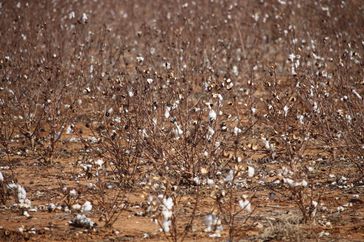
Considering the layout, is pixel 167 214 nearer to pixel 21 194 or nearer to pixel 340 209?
pixel 21 194

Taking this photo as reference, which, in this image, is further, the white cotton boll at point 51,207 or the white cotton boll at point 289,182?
the white cotton boll at point 51,207

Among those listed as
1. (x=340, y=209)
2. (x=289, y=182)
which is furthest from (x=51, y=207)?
(x=340, y=209)

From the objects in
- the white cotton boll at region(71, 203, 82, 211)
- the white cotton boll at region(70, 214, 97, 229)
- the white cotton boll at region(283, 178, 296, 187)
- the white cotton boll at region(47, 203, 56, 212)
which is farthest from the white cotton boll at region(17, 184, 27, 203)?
the white cotton boll at region(283, 178, 296, 187)

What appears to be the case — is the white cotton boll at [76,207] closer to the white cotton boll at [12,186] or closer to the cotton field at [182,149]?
the cotton field at [182,149]

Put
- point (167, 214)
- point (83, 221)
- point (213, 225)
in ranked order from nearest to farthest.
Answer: point (167, 214) < point (213, 225) < point (83, 221)

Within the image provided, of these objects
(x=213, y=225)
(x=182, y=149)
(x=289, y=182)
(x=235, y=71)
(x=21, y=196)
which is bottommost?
(x=213, y=225)

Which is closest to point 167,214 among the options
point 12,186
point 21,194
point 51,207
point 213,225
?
point 213,225

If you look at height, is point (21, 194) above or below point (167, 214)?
above

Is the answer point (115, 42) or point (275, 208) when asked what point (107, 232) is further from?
point (115, 42)

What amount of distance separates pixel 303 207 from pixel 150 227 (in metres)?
1.28

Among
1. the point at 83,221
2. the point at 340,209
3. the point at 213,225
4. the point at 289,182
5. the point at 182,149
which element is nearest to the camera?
the point at 213,225

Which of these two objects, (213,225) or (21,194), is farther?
(21,194)

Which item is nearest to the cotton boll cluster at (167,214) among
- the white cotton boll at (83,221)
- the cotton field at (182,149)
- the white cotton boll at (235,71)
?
the cotton field at (182,149)

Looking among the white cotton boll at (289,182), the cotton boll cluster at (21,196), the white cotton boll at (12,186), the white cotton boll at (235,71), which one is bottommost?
the cotton boll cluster at (21,196)
